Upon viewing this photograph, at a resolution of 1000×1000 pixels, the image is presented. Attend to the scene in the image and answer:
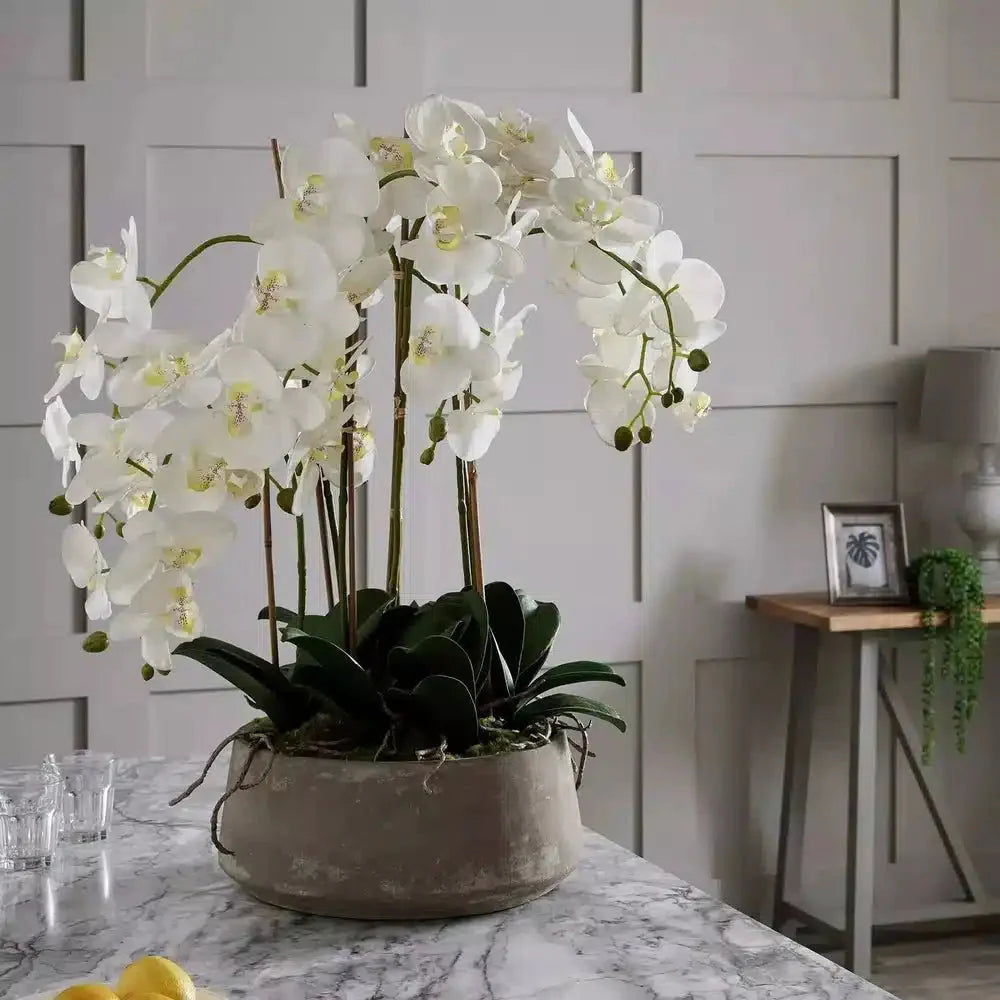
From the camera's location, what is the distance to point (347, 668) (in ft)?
3.88

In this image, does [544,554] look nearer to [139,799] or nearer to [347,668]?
[139,799]

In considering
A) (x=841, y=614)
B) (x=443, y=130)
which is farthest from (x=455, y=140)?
(x=841, y=614)

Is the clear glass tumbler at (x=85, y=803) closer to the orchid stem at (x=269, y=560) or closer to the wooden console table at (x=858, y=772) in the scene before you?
the orchid stem at (x=269, y=560)

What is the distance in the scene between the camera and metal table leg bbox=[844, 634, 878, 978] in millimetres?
3275

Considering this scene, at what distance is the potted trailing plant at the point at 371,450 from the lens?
1.02 meters

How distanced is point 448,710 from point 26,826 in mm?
498

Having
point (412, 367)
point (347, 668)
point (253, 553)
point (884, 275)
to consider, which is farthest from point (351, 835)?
point (884, 275)

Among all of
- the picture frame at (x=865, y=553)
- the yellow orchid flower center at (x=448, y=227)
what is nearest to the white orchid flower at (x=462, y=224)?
the yellow orchid flower center at (x=448, y=227)

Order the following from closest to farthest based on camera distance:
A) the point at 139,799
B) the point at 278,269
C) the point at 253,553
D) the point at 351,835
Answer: the point at 278,269, the point at 351,835, the point at 139,799, the point at 253,553

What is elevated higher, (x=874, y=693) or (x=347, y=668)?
(x=347, y=668)

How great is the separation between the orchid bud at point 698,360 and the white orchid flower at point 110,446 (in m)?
0.39

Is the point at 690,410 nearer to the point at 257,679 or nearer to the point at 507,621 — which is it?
the point at 507,621

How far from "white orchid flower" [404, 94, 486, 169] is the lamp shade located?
8.45 feet

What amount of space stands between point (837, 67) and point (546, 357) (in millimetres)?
1033
